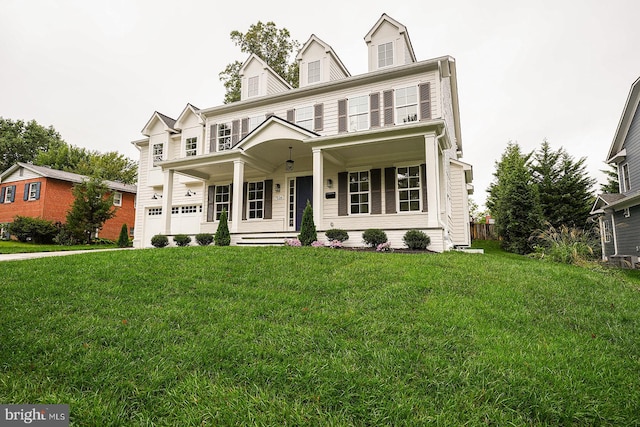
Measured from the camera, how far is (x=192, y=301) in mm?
4094

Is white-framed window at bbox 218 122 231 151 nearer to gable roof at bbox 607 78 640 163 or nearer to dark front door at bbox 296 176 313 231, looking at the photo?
dark front door at bbox 296 176 313 231

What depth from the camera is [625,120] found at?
48.7ft

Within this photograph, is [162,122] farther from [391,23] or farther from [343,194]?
[391,23]

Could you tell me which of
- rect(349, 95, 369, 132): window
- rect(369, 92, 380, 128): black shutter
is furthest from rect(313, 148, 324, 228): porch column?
rect(369, 92, 380, 128): black shutter

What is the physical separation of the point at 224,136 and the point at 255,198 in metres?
3.06

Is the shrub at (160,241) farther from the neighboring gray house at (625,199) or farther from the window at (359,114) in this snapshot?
the neighboring gray house at (625,199)

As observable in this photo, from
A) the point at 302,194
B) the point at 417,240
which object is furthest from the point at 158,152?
the point at 417,240

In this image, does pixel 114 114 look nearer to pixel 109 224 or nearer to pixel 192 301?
pixel 109 224

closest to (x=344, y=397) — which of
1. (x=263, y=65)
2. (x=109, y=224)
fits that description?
(x=263, y=65)

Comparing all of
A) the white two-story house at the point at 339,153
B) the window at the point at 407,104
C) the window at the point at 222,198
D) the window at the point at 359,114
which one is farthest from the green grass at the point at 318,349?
the window at the point at 222,198

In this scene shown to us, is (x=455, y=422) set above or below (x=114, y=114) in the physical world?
below

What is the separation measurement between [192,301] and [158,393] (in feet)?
5.80

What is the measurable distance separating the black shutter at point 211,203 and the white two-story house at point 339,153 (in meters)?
0.05

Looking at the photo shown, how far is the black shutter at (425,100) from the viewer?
436 inches
